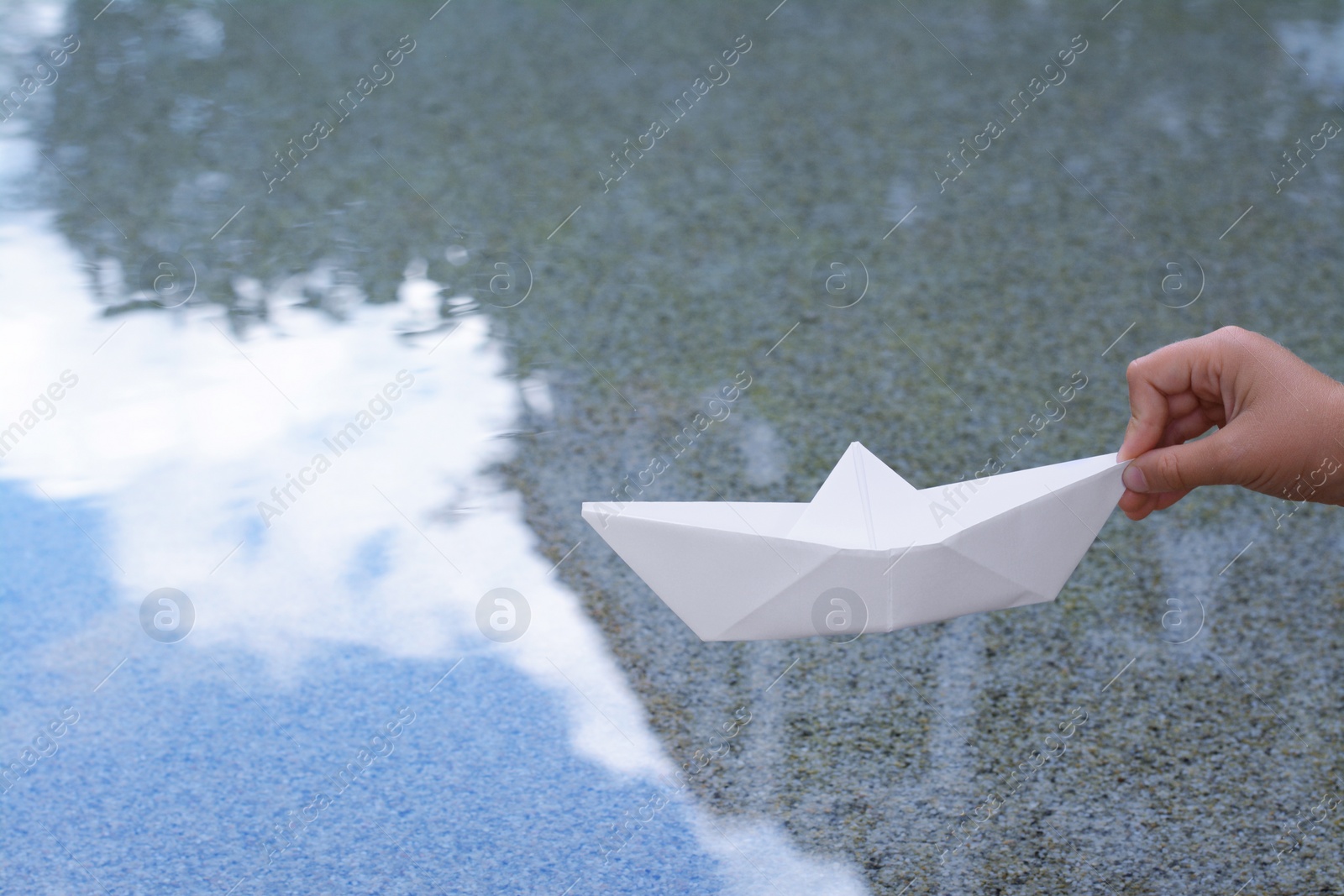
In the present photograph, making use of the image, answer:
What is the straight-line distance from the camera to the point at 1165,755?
1098 mm

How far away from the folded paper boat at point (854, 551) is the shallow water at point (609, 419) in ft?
0.64

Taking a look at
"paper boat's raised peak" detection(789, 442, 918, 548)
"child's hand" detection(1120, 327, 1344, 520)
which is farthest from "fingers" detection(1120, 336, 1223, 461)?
"paper boat's raised peak" detection(789, 442, 918, 548)

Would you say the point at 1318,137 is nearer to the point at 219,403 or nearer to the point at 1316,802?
the point at 1316,802

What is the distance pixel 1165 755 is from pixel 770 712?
14.6 inches

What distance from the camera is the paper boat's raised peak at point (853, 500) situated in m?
0.97

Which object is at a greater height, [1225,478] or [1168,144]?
[1225,478]

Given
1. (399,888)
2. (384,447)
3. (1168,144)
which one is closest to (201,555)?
(384,447)

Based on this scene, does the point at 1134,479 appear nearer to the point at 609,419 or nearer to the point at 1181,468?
the point at 1181,468

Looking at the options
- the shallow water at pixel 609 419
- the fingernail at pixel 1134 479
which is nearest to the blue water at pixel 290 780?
the shallow water at pixel 609 419

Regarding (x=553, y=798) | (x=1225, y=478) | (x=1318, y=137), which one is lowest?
(x=1318, y=137)

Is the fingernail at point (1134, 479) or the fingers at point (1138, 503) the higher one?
the fingernail at point (1134, 479)

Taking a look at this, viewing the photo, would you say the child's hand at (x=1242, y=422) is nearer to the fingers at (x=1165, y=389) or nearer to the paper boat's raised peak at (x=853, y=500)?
the fingers at (x=1165, y=389)

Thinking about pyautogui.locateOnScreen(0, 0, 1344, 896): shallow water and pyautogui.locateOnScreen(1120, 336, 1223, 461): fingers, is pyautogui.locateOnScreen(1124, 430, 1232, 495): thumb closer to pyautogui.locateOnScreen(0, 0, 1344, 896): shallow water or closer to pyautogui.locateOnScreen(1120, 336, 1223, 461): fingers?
pyautogui.locateOnScreen(1120, 336, 1223, 461): fingers

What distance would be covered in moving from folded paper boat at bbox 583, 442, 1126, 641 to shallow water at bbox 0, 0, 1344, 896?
0.19m
